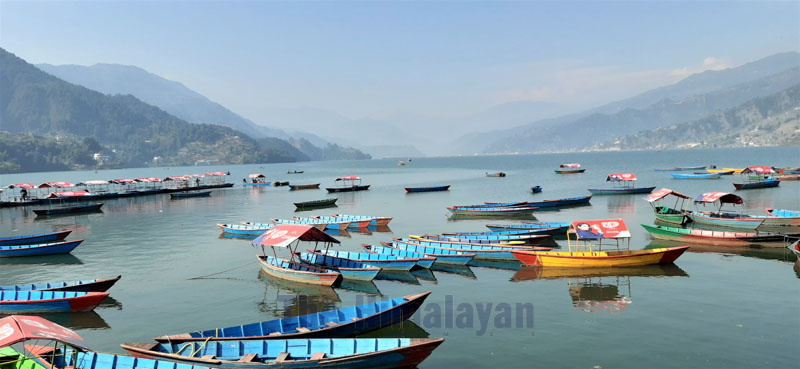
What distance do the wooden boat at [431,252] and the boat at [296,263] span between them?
235 inches

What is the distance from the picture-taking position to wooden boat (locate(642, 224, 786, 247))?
1416 inches

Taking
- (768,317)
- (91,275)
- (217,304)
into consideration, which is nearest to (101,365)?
(217,304)

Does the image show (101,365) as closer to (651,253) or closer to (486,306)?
(486,306)

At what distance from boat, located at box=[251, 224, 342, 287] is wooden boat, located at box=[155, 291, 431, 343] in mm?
7756

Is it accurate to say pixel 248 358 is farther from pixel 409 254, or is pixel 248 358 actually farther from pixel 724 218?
pixel 724 218

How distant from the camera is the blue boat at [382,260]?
31.8 metres

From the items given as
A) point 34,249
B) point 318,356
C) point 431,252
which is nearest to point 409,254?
point 431,252

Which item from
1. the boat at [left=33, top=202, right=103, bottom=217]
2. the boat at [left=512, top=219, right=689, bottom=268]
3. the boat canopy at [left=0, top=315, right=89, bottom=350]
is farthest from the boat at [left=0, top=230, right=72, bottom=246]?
the boat at [left=512, top=219, right=689, bottom=268]

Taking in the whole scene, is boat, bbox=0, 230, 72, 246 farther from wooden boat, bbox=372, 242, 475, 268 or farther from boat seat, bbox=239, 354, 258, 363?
boat seat, bbox=239, 354, 258, 363

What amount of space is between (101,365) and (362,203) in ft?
229

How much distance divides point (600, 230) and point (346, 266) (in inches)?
699

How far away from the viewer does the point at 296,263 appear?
30.9 m

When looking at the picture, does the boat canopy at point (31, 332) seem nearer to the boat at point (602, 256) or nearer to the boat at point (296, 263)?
the boat at point (296, 263)

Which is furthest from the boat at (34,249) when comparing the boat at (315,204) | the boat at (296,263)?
the boat at (315,204)
